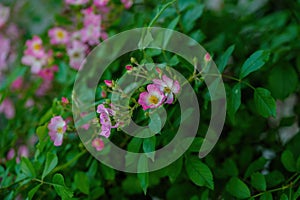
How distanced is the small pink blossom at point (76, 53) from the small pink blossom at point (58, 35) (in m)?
0.04

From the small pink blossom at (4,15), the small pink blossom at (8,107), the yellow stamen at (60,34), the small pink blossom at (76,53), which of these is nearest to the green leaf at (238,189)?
the small pink blossom at (76,53)

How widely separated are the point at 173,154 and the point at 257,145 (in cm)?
32

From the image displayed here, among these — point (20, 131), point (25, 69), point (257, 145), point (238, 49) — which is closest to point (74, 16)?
point (25, 69)

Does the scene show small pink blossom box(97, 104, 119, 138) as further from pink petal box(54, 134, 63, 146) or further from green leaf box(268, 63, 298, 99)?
green leaf box(268, 63, 298, 99)

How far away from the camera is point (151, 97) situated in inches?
24.0

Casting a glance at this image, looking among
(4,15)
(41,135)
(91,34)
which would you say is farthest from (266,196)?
(4,15)

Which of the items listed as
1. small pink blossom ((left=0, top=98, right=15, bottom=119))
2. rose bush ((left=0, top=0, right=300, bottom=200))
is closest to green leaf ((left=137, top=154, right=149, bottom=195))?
rose bush ((left=0, top=0, right=300, bottom=200))

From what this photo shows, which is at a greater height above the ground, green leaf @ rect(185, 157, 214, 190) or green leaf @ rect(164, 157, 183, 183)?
green leaf @ rect(185, 157, 214, 190)

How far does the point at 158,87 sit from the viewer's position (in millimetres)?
612

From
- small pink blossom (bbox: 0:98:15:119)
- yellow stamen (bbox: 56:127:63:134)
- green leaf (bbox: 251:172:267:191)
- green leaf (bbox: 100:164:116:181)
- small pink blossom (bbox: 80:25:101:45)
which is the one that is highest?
small pink blossom (bbox: 80:25:101:45)

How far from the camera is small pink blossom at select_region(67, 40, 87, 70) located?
37.0 inches

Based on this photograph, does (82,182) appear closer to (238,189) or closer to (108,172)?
(108,172)

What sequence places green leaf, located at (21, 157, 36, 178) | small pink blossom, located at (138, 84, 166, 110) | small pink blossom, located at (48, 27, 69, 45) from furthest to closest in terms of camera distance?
small pink blossom, located at (48, 27, 69, 45) → green leaf, located at (21, 157, 36, 178) → small pink blossom, located at (138, 84, 166, 110)

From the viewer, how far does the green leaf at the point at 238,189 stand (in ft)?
2.29
